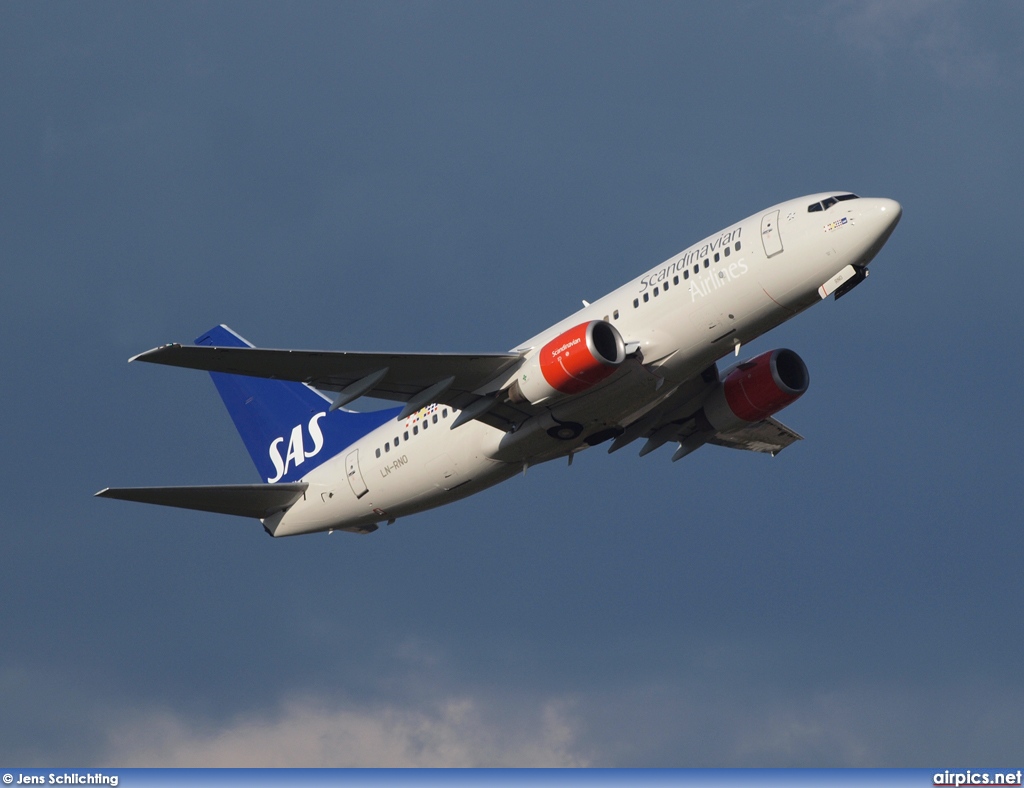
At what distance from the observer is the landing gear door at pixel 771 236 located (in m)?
40.2

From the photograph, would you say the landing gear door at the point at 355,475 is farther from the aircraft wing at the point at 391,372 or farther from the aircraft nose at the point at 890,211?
the aircraft nose at the point at 890,211

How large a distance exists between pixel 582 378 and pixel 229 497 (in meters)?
14.6

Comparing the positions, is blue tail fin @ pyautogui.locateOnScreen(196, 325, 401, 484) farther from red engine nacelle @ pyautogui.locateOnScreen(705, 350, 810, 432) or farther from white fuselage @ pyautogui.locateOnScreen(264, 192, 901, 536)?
red engine nacelle @ pyautogui.locateOnScreen(705, 350, 810, 432)

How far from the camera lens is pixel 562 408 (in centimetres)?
4200

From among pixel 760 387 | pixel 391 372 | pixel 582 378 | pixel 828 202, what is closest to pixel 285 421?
pixel 391 372

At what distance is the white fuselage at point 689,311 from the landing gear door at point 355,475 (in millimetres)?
2392

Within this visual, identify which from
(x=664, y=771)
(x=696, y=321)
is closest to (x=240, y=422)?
(x=696, y=321)

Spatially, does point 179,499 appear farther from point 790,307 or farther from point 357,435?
point 790,307

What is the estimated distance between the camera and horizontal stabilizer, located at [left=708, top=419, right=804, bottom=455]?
51.8 meters

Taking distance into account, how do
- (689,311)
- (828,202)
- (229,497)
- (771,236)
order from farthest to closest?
1. (229,497)
2. (828,202)
3. (689,311)
4. (771,236)

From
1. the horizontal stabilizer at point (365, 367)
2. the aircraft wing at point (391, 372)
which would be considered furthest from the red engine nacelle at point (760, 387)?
the horizontal stabilizer at point (365, 367)

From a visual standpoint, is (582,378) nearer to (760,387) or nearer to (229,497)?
(760,387)

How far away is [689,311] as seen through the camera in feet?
133

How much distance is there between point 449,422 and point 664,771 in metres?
16.4
